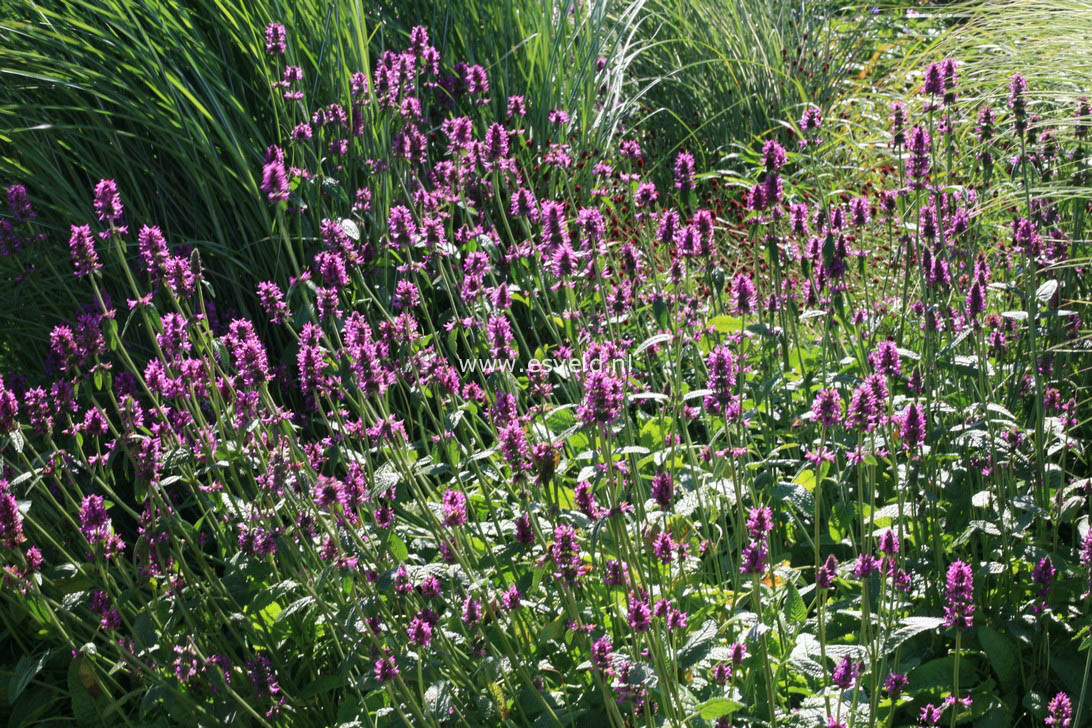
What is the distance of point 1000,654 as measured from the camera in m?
2.47

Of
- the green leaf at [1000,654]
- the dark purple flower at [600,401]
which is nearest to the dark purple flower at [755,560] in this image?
the dark purple flower at [600,401]

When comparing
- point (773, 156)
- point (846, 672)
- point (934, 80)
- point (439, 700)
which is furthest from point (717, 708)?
point (934, 80)

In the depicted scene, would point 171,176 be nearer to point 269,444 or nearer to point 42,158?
point 42,158

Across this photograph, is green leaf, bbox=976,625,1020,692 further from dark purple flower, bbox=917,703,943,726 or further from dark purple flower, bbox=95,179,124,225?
dark purple flower, bbox=95,179,124,225

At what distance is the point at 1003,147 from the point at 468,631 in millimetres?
3605

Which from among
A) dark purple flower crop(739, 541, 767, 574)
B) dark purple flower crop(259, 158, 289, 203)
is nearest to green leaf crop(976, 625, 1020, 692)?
dark purple flower crop(739, 541, 767, 574)

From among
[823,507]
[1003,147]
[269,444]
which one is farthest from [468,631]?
[1003,147]

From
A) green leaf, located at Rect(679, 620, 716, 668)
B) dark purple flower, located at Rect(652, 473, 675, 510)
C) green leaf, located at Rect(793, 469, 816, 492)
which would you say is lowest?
green leaf, located at Rect(793, 469, 816, 492)

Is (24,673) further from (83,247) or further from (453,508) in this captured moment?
(453,508)

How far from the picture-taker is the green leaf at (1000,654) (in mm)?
2469

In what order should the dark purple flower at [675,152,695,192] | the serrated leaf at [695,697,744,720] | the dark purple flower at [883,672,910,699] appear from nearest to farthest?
the serrated leaf at [695,697,744,720], the dark purple flower at [883,672,910,699], the dark purple flower at [675,152,695,192]

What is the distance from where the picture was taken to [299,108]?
406 cm

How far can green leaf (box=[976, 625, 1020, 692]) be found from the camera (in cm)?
247

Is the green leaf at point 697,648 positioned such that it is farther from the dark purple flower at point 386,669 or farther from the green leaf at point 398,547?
the green leaf at point 398,547
